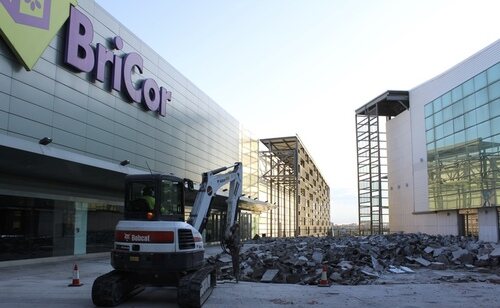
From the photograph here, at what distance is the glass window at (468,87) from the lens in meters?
42.0

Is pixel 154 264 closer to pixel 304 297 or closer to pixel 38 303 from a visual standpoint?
pixel 38 303

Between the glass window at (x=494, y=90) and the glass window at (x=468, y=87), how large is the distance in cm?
266

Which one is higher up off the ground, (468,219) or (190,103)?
(190,103)

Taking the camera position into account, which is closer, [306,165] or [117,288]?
[117,288]

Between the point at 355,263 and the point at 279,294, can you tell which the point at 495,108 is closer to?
the point at 355,263

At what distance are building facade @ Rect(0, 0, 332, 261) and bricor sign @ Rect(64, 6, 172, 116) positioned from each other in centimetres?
5

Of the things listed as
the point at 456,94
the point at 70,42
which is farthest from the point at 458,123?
the point at 70,42

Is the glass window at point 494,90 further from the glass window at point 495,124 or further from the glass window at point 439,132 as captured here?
the glass window at point 439,132

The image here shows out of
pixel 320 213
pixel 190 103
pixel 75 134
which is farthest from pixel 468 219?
pixel 320 213

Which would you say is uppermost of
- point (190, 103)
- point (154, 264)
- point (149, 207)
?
point (190, 103)

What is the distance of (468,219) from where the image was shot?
46188mm

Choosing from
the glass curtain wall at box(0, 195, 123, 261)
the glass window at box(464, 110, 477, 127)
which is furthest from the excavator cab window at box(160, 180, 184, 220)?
the glass window at box(464, 110, 477, 127)

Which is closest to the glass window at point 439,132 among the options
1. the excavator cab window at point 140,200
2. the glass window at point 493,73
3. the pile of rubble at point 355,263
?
the glass window at point 493,73

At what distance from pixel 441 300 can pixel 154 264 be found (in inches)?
275
